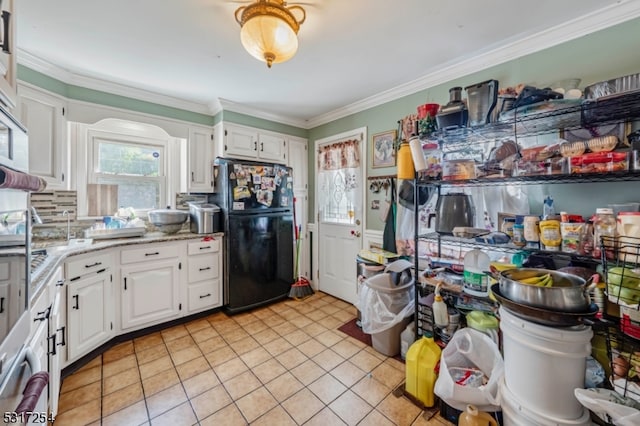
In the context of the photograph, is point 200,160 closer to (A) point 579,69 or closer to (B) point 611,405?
(A) point 579,69

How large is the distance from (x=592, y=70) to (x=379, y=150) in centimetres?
162

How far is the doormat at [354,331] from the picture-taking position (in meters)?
2.37

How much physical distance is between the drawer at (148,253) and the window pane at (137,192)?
2.32 ft

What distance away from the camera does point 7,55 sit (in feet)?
2.87

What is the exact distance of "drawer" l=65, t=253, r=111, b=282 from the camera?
1.86 m

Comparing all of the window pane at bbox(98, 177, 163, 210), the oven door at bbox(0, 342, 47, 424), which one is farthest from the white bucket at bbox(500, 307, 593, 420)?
the window pane at bbox(98, 177, 163, 210)

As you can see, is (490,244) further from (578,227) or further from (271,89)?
(271,89)

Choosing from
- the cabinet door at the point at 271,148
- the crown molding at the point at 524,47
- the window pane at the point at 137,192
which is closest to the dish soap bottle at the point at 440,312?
the crown molding at the point at 524,47

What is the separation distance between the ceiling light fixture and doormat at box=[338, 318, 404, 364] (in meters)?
2.32

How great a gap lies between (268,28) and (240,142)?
193cm

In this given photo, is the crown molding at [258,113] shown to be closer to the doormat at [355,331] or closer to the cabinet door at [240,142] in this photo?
the cabinet door at [240,142]

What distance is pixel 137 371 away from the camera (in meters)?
1.94

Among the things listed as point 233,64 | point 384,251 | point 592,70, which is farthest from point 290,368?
point 592,70

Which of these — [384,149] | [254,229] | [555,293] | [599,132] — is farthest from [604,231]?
[254,229]
